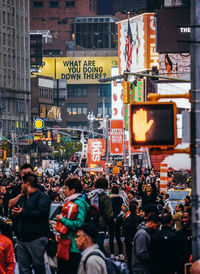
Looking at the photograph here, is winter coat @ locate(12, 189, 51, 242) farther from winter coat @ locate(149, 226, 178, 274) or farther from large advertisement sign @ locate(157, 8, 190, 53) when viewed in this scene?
large advertisement sign @ locate(157, 8, 190, 53)

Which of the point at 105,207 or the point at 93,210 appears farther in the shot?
the point at 105,207

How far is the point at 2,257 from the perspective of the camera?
36.0 ft

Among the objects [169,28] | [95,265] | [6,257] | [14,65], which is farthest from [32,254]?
[14,65]

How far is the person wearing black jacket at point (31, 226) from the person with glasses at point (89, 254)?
9.40 feet

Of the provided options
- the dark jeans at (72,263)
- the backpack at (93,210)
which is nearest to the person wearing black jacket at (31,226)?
the backpack at (93,210)

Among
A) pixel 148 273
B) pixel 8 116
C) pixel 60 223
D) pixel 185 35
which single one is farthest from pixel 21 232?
pixel 8 116

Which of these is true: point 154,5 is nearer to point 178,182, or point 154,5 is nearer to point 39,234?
point 178,182

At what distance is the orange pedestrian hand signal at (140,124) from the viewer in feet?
30.6

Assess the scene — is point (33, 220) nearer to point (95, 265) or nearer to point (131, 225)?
point (95, 265)

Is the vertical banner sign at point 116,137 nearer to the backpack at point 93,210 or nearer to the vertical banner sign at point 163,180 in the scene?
the vertical banner sign at point 163,180

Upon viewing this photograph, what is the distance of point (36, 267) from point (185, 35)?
74738mm

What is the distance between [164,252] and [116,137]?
53145mm

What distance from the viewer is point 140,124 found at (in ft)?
30.8

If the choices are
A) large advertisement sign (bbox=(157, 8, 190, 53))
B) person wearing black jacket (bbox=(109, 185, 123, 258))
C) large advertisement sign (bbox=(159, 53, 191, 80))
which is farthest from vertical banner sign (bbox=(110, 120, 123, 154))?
person wearing black jacket (bbox=(109, 185, 123, 258))
